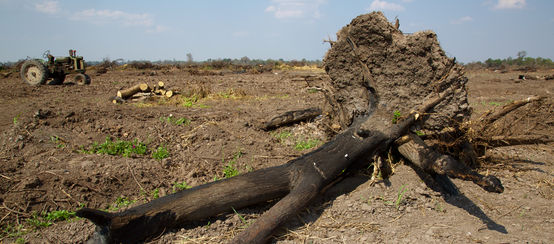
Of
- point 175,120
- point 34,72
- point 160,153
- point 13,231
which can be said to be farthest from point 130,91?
point 13,231

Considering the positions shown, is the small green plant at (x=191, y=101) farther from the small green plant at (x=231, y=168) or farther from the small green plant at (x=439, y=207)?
the small green plant at (x=439, y=207)

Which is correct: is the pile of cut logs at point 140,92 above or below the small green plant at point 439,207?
above

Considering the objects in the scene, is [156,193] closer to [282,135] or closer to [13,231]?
[13,231]

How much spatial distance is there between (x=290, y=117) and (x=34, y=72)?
1121 cm

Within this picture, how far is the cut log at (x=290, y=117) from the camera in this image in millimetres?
5590

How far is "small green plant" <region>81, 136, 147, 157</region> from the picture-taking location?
4.48 m

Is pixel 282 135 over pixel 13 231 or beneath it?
over

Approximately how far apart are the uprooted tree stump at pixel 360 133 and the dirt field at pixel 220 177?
0.23 m

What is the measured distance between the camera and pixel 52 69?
1206cm

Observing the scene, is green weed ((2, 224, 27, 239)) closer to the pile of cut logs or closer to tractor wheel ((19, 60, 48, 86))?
the pile of cut logs

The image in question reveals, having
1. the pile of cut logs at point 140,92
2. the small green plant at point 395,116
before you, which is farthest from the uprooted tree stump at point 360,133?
the pile of cut logs at point 140,92

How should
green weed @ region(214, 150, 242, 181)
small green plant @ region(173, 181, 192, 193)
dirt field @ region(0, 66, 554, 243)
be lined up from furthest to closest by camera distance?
green weed @ region(214, 150, 242, 181) < small green plant @ region(173, 181, 192, 193) < dirt field @ region(0, 66, 554, 243)

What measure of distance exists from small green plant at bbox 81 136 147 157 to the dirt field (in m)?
0.09

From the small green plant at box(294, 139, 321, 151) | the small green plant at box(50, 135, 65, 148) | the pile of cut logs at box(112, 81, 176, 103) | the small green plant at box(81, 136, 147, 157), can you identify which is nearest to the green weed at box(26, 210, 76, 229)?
the small green plant at box(81, 136, 147, 157)
